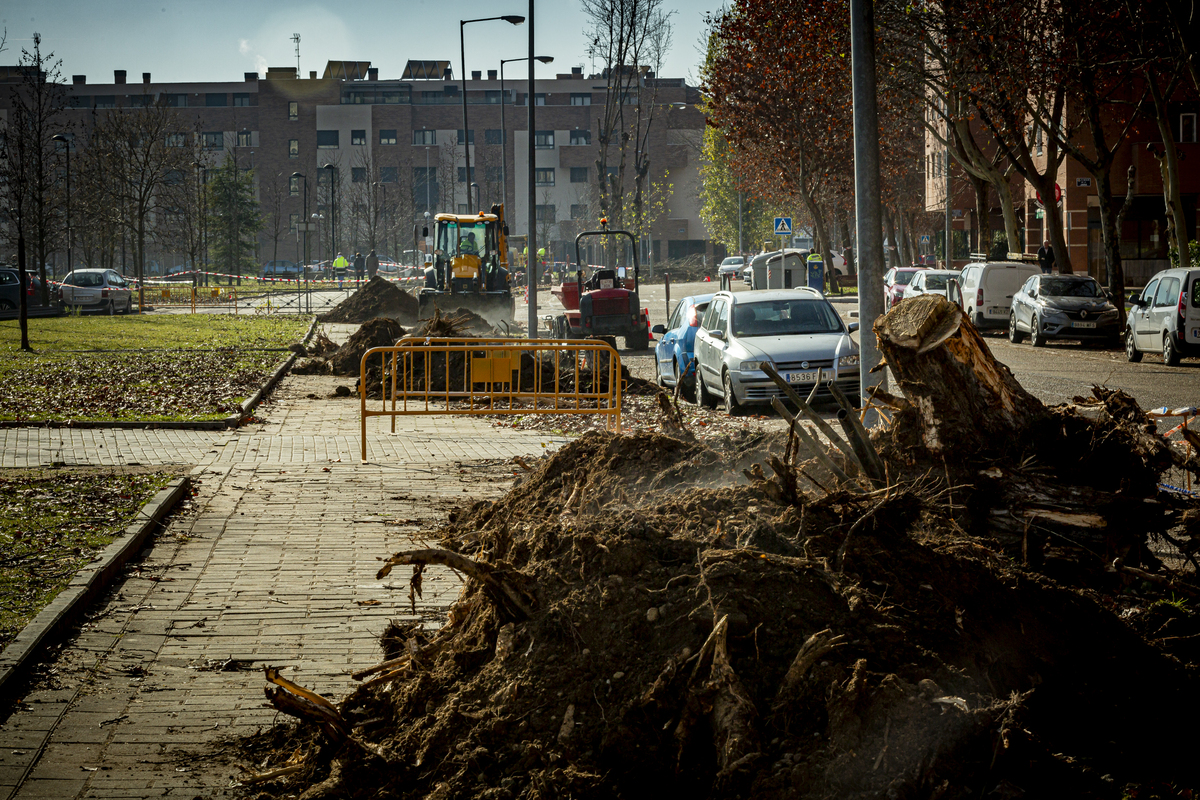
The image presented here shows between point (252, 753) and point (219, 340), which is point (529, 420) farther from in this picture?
point (219, 340)

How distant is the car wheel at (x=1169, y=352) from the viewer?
2081cm

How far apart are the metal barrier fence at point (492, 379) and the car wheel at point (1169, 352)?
10201mm

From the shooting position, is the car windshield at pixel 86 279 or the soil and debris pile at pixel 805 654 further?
the car windshield at pixel 86 279

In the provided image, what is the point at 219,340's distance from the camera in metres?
29.3

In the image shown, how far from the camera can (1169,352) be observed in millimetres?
20938

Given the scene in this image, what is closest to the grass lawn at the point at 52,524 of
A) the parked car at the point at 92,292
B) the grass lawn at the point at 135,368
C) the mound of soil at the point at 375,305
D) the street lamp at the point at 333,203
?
the grass lawn at the point at 135,368

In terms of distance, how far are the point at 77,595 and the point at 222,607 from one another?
2.56 ft

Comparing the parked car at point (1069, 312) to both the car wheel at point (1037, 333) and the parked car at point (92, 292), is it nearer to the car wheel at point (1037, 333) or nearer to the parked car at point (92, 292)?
the car wheel at point (1037, 333)

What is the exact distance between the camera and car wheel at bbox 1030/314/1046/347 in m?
26.3

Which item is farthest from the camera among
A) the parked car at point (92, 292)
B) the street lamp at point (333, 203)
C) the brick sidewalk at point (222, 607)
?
the street lamp at point (333, 203)

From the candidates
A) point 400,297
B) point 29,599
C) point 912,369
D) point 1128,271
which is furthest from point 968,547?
point 1128,271

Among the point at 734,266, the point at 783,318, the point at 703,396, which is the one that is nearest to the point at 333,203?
the point at 734,266

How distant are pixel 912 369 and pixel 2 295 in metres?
42.1

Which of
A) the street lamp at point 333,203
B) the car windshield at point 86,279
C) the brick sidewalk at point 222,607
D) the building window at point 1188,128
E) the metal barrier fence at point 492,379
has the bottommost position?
the brick sidewalk at point 222,607
